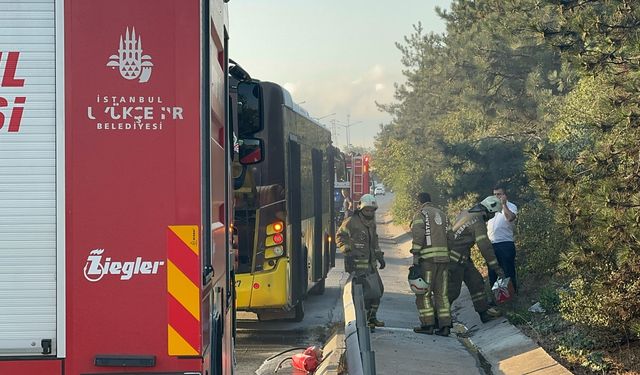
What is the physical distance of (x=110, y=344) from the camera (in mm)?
3707

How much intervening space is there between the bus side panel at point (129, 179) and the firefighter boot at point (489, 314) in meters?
9.67

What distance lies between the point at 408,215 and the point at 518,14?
33446 millimetres

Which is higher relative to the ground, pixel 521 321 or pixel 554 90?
pixel 554 90

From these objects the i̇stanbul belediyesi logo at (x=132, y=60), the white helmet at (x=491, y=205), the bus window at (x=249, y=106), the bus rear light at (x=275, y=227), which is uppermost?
the bus window at (x=249, y=106)

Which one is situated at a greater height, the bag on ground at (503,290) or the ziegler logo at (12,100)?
the ziegler logo at (12,100)

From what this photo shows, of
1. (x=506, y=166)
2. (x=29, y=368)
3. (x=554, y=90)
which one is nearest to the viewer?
(x=29, y=368)

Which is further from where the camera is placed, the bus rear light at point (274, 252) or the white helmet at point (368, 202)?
the bus rear light at point (274, 252)

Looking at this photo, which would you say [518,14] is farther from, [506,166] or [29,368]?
[29,368]

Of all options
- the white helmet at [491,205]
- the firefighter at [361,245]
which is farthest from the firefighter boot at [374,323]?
the white helmet at [491,205]

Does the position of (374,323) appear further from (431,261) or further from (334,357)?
(334,357)

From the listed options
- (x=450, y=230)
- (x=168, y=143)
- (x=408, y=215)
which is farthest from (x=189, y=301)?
(x=408, y=215)

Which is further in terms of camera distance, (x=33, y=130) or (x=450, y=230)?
(x=450, y=230)

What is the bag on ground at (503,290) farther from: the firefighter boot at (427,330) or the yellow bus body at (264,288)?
the yellow bus body at (264,288)

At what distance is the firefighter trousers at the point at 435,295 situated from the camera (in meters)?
11.7
